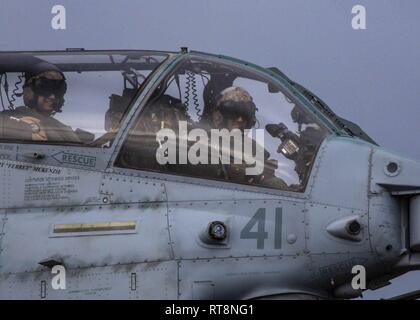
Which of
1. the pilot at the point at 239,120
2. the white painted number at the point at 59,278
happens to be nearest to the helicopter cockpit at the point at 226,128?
the pilot at the point at 239,120

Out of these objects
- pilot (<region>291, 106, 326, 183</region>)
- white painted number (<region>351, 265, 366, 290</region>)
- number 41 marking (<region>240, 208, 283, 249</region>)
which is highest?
pilot (<region>291, 106, 326, 183</region>)

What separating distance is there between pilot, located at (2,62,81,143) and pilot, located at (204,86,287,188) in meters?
1.06

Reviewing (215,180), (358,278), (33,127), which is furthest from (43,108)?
(358,278)

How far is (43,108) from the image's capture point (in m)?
10.5

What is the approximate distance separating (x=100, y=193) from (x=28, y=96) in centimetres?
97

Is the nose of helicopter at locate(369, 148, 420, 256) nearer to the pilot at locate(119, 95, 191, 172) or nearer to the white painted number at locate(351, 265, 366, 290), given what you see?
the white painted number at locate(351, 265, 366, 290)

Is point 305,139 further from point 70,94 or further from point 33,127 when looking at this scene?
point 33,127

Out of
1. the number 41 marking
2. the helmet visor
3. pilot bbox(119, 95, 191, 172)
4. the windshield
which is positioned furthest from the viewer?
the helmet visor

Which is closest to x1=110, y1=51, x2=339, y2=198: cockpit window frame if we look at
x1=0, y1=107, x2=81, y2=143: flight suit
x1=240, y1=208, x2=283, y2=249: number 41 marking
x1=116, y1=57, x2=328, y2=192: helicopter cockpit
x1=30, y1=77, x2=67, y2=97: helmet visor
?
x1=116, y1=57, x2=328, y2=192: helicopter cockpit

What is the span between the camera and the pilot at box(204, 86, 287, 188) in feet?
33.4

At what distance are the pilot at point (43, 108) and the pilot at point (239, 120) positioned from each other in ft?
3.49

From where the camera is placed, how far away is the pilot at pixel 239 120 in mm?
10188

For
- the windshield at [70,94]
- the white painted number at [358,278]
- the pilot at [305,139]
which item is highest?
the windshield at [70,94]

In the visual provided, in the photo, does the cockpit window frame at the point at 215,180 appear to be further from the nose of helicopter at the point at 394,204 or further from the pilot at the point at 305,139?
the nose of helicopter at the point at 394,204
